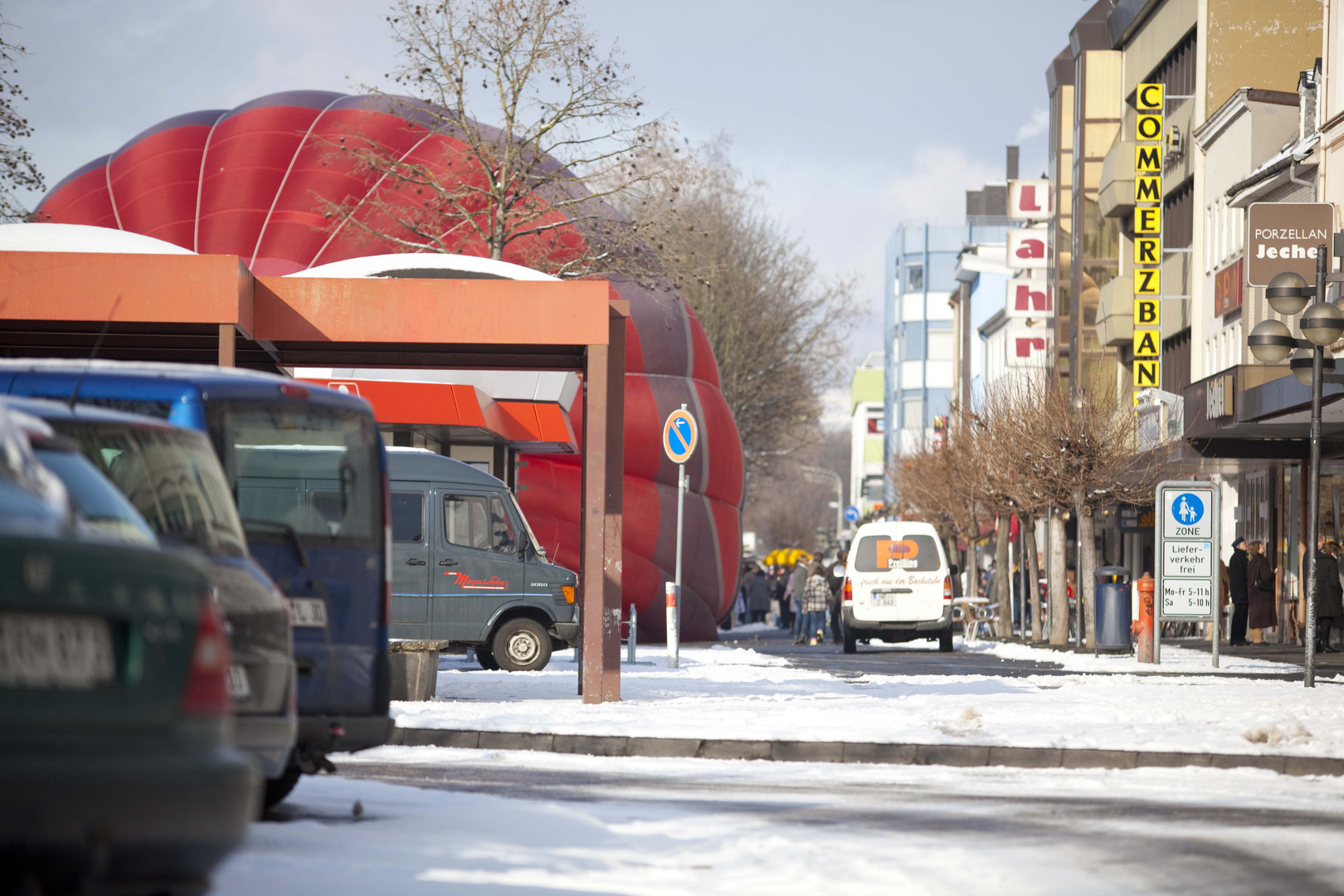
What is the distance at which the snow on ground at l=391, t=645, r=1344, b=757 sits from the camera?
12.7 m

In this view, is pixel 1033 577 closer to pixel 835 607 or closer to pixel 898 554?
pixel 835 607

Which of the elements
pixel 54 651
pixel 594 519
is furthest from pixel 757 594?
pixel 54 651

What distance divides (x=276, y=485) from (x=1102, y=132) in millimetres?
49893

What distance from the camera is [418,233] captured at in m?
33.5

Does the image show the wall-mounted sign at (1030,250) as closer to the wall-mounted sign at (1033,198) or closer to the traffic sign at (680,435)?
the wall-mounted sign at (1033,198)

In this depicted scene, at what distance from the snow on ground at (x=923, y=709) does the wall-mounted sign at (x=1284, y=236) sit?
11397 millimetres

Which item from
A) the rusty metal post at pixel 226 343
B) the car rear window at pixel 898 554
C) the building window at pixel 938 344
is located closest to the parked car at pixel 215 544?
the rusty metal post at pixel 226 343

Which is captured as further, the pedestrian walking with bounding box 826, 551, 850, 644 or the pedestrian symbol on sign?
the pedestrian walking with bounding box 826, 551, 850, 644

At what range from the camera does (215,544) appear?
23.9ft

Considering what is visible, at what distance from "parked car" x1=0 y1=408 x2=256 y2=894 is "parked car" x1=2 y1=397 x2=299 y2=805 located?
2048 mm

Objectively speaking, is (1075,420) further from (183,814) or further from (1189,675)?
(183,814)

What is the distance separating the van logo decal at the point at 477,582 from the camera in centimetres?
2150

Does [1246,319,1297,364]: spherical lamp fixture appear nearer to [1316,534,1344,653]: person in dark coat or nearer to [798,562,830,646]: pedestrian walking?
[1316,534,1344,653]: person in dark coat

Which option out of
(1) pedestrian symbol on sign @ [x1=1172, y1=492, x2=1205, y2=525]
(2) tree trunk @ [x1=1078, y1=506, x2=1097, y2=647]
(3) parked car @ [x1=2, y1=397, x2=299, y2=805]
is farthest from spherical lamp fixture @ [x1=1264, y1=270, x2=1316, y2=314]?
(3) parked car @ [x1=2, y1=397, x2=299, y2=805]
